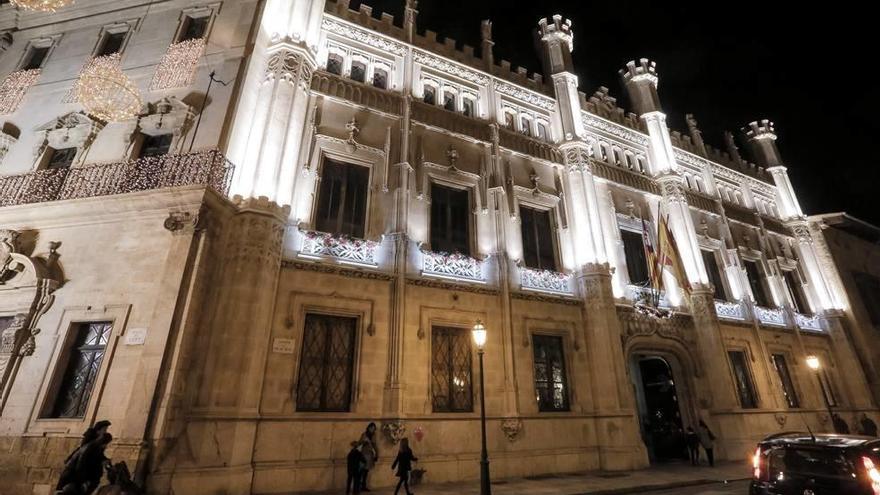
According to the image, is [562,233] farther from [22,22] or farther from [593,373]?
[22,22]

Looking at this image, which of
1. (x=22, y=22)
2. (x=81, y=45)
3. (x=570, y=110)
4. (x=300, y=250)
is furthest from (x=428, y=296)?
(x=22, y=22)

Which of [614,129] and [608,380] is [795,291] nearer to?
[614,129]

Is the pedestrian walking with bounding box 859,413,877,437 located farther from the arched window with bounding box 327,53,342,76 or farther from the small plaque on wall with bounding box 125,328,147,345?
the small plaque on wall with bounding box 125,328,147,345

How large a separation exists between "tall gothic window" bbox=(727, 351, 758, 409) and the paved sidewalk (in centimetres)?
551

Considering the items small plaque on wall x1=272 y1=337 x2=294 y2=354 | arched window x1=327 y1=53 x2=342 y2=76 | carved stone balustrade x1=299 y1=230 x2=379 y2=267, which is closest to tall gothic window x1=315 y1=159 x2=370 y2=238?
carved stone balustrade x1=299 y1=230 x2=379 y2=267

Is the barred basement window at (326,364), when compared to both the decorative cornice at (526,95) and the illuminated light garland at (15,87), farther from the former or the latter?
the illuminated light garland at (15,87)

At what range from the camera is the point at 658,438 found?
18.0 metres

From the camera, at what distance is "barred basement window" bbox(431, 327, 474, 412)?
12.3 metres

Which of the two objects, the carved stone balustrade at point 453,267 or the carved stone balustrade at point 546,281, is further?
the carved stone balustrade at point 546,281

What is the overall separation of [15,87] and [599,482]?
76.6 ft

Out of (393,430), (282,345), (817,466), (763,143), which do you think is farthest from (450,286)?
(763,143)

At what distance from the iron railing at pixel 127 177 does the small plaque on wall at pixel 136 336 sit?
3672 millimetres

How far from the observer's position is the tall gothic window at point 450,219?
47.1 feet

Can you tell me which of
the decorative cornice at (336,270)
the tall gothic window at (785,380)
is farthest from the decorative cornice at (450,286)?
the tall gothic window at (785,380)
